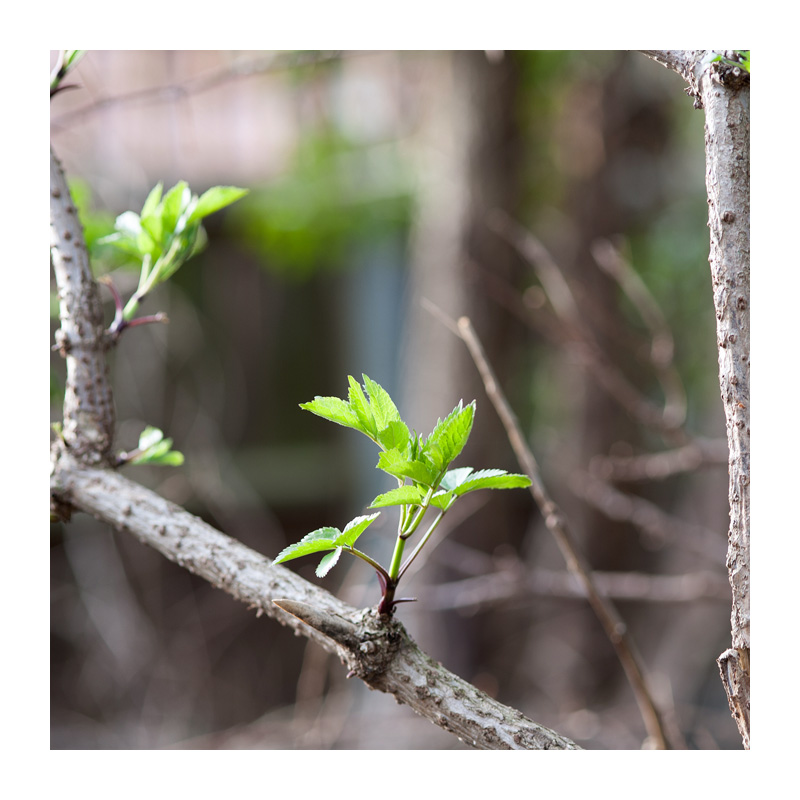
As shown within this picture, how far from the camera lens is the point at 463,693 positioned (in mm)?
461

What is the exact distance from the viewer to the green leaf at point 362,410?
0.44m

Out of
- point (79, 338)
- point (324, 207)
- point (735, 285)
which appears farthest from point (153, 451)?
point (324, 207)

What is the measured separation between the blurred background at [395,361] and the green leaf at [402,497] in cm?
97

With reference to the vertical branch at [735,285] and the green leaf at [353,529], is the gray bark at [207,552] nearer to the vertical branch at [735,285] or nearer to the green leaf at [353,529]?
the green leaf at [353,529]

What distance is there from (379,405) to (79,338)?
0.93ft

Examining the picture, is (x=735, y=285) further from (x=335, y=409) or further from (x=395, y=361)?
(x=395, y=361)

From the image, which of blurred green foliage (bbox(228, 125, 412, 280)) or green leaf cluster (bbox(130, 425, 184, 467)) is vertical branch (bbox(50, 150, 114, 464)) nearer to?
green leaf cluster (bbox(130, 425, 184, 467))

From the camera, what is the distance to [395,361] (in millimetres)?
2232

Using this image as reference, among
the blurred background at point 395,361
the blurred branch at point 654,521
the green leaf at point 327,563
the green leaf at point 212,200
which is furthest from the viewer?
the blurred background at point 395,361

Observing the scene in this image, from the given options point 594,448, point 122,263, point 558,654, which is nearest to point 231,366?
point 594,448

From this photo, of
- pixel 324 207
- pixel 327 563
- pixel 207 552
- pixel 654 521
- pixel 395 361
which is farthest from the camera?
pixel 395 361

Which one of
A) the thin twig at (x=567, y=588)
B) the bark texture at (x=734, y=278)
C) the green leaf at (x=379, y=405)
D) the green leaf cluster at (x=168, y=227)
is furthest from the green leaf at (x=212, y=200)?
the thin twig at (x=567, y=588)

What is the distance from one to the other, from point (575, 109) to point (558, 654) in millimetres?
1415
